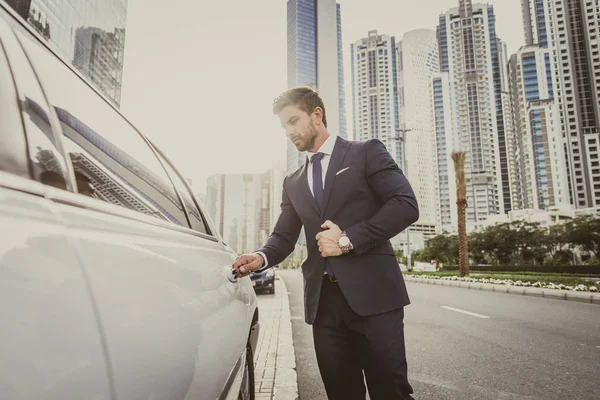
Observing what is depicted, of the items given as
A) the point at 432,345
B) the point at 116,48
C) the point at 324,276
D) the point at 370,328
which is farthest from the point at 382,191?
the point at 116,48

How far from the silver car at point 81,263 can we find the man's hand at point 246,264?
22.1 inches

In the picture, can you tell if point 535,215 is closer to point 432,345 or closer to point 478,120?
point 478,120

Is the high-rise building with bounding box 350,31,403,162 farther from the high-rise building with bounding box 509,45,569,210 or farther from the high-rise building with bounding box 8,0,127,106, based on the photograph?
the high-rise building with bounding box 8,0,127,106

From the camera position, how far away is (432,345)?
5.29 metres

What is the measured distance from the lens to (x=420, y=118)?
145m

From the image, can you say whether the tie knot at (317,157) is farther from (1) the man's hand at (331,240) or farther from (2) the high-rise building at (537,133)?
(2) the high-rise building at (537,133)

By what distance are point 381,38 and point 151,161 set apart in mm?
156976

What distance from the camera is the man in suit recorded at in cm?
167

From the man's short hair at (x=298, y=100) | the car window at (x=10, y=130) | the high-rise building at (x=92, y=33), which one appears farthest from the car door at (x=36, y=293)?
the high-rise building at (x=92, y=33)

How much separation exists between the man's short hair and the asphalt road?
2674 millimetres

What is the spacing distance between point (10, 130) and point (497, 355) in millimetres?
5244

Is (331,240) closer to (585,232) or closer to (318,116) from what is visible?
(318,116)

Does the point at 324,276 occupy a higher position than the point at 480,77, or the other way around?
the point at 480,77

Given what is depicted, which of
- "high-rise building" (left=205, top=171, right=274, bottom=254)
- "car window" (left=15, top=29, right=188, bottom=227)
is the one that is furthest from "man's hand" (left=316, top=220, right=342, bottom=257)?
"high-rise building" (left=205, top=171, right=274, bottom=254)
